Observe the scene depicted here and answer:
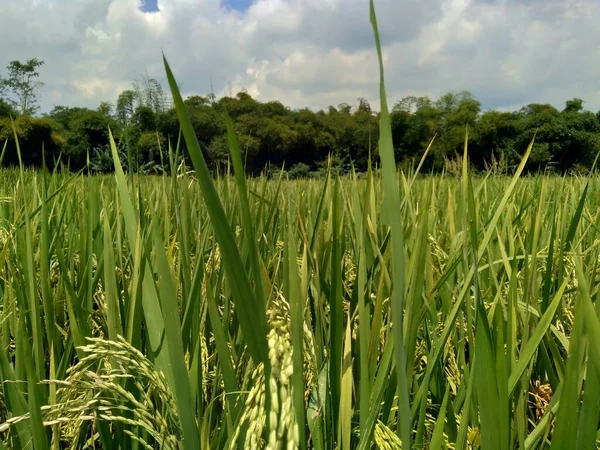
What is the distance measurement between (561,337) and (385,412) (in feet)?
0.91

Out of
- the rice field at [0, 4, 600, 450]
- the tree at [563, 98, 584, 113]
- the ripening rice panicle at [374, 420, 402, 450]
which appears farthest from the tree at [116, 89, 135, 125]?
the tree at [563, 98, 584, 113]

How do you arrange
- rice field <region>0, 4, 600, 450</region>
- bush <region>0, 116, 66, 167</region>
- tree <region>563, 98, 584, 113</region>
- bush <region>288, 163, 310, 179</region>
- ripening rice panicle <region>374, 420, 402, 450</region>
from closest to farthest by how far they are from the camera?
rice field <region>0, 4, 600, 450</region>, ripening rice panicle <region>374, 420, 402, 450</region>, bush <region>288, 163, 310, 179</region>, bush <region>0, 116, 66, 167</region>, tree <region>563, 98, 584, 113</region>

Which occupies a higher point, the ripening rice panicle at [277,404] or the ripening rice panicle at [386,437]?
the ripening rice panicle at [277,404]

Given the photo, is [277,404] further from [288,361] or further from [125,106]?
[125,106]

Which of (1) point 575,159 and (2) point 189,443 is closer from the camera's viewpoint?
(2) point 189,443

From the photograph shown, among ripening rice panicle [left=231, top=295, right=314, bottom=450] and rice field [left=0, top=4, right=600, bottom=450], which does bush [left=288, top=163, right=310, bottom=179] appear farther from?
ripening rice panicle [left=231, top=295, right=314, bottom=450]

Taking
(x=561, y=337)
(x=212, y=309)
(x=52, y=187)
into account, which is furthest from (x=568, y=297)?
(x=52, y=187)

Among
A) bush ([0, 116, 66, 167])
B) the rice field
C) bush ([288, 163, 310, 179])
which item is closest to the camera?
the rice field

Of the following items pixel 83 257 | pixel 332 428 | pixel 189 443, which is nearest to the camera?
pixel 189 443

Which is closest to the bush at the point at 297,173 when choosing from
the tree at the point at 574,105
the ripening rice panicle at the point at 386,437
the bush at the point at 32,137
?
the ripening rice panicle at the point at 386,437

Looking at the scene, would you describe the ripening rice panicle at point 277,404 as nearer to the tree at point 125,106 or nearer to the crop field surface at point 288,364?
the crop field surface at point 288,364

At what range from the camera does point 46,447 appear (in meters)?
0.40

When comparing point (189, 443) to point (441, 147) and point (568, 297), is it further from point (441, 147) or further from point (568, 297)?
point (441, 147)

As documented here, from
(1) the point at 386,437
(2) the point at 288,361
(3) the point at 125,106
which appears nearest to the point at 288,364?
(2) the point at 288,361
